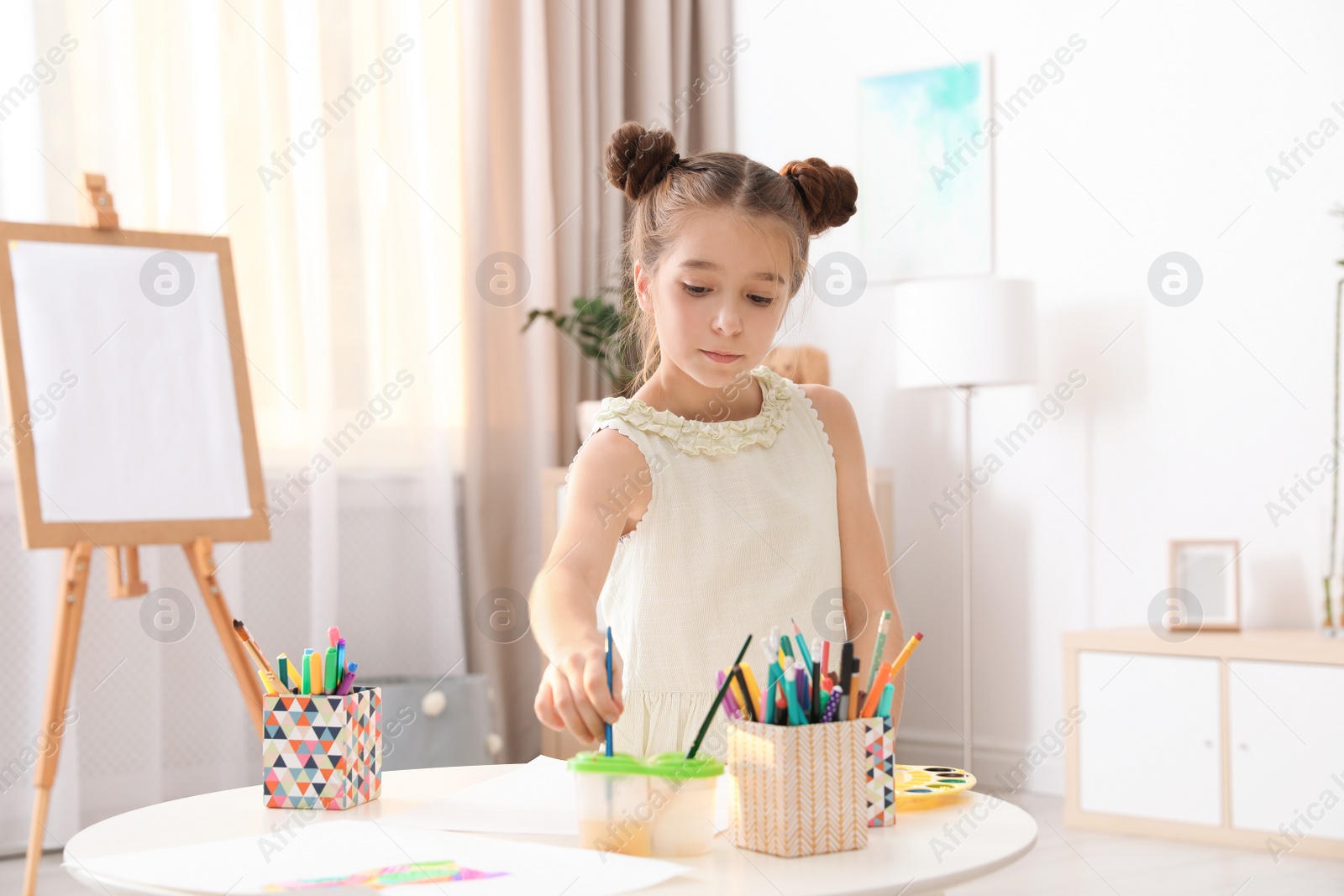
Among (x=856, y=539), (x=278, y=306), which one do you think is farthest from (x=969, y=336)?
(x=856, y=539)

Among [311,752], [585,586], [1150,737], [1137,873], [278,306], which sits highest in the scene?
[278,306]

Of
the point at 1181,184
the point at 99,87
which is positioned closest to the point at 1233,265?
the point at 1181,184

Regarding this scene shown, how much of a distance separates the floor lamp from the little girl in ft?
6.24

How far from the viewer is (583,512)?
1.16m

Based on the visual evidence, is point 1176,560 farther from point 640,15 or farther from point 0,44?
point 0,44

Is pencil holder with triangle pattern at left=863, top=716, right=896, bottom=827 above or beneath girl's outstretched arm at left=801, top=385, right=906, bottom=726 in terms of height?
beneath

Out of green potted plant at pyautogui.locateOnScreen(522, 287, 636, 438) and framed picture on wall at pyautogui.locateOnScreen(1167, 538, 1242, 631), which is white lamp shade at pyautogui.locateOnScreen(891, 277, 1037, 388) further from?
green potted plant at pyautogui.locateOnScreen(522, 287, 636, 438)

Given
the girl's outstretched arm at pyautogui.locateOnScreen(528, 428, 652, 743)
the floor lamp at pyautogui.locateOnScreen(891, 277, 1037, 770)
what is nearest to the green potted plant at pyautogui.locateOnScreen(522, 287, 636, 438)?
the floor lamp at pyautogui.locateOnScreen(891, 277, 1037, 770)

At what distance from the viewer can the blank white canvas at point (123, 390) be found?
2258 millimetres

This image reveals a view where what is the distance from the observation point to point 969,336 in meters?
3.18

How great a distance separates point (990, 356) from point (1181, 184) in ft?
2.06

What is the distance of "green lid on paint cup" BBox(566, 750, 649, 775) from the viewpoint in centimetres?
84

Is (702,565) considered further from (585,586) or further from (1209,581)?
(1209,581)

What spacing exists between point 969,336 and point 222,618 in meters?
1.84
